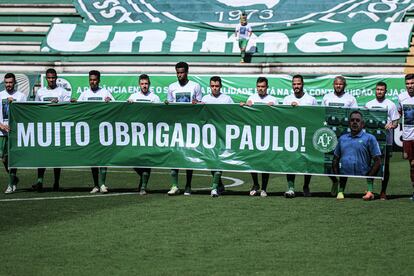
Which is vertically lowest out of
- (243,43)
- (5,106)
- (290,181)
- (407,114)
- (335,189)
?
(335,189)

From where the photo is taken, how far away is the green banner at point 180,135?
15117 mm

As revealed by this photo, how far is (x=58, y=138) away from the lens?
1588 cm

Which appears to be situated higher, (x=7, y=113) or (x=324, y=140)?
(x=7, y=113)

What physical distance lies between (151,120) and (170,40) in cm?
1695

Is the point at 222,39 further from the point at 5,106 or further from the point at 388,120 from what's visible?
the point at 388,120

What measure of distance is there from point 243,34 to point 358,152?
1671 cm

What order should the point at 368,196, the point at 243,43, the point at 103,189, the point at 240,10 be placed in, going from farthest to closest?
the point at 240,10
the point at 243,43
the point at 103,189
the point at 368,196

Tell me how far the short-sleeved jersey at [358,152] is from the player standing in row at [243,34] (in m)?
16.5

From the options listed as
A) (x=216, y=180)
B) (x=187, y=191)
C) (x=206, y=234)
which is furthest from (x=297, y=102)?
(x=206, y=234)

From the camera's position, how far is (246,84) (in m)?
28.0

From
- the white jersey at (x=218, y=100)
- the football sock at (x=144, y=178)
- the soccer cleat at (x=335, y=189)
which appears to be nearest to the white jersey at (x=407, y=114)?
the soccer cleat at (x=335, y=189)

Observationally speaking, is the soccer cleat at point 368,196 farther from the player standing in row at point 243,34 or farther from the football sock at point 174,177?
the player standing in row at point 243,34

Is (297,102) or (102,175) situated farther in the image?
(102,175)

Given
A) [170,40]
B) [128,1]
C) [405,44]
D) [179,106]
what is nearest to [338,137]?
[179,106]
